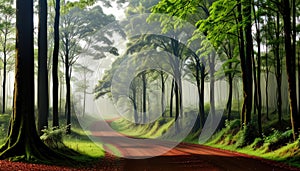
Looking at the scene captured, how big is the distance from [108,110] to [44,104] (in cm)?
5121

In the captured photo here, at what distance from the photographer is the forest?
497 inches

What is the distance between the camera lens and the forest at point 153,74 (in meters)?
12.6

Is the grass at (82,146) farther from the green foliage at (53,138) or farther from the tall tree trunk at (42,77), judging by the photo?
the tall tree trunk at (42,77)

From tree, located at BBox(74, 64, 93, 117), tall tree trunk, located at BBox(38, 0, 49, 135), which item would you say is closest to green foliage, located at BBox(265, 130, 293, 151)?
tall tree trunk, located at BBox(38, 0, 49, 135)

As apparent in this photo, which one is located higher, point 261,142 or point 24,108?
point 24,108

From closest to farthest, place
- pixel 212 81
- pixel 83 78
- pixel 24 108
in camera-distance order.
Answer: pixel 24 108 → pixel 212 81 → pixel 83 78

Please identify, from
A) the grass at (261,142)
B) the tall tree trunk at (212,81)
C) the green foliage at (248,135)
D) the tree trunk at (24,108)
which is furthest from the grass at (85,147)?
the tall tree trunk at (212,81)

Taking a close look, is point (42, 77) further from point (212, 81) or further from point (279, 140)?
point (212, 81)

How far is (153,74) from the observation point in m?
42.2

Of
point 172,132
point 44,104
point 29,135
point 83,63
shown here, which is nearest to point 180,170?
point 29,135

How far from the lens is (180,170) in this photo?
465 inches

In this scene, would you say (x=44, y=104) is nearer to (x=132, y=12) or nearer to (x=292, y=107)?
(x=292, y=107)

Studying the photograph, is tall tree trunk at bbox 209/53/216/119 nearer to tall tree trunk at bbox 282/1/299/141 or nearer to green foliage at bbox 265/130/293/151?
green foliage at bbox 265/130/293/151

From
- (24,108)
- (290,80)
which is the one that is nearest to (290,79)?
(290,80)
